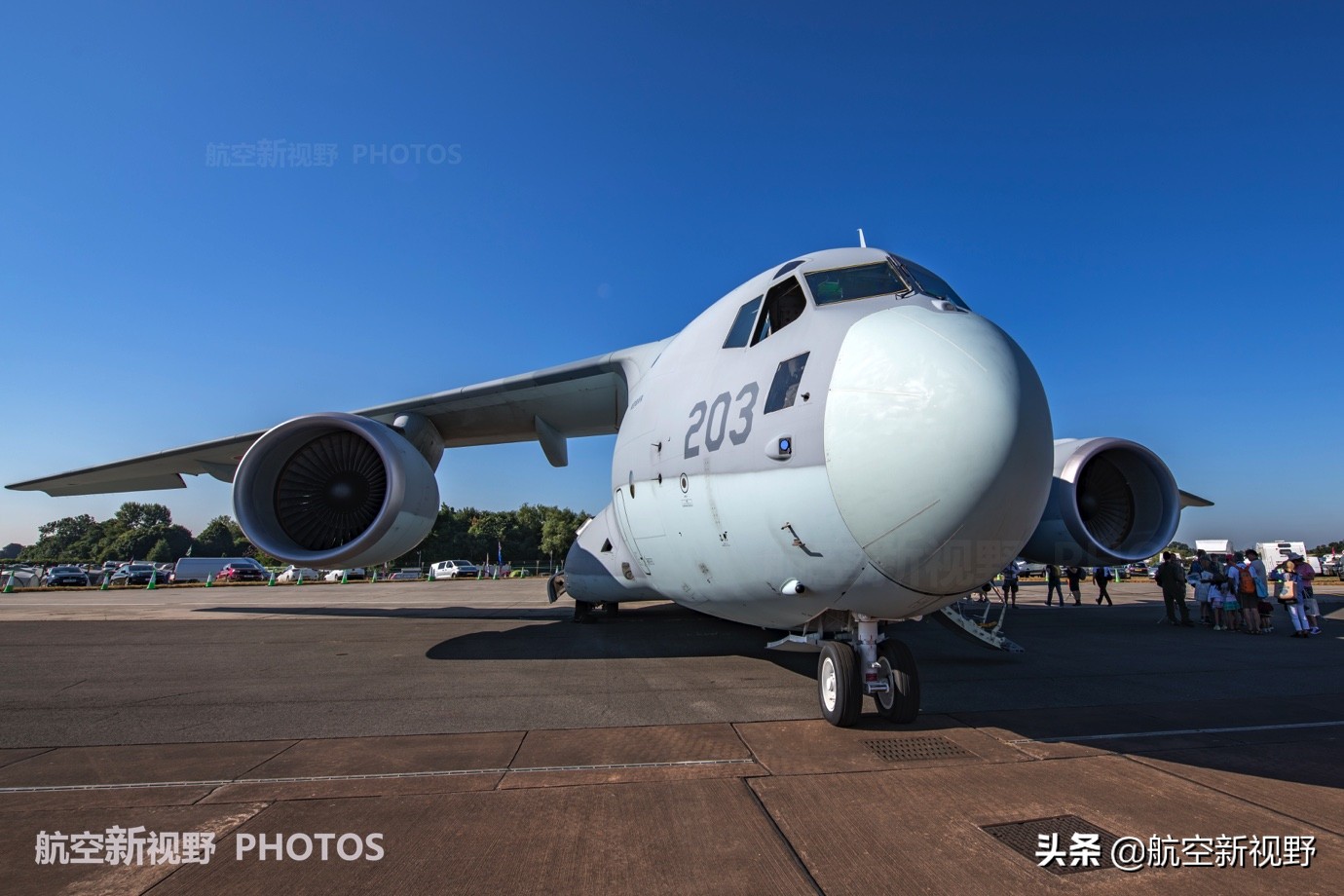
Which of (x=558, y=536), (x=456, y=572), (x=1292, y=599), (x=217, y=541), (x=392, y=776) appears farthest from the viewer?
(x=217, y=541)

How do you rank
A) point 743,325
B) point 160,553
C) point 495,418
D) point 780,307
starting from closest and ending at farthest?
point 780,307
point 743,325
point 495,418
point 160,553

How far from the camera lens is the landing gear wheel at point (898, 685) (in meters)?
5.27

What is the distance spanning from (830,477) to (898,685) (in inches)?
86.2

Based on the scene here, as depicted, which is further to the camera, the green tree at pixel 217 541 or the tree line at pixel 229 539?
the green tree at pixel 217 541

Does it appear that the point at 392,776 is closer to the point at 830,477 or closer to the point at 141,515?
the point at 830,477

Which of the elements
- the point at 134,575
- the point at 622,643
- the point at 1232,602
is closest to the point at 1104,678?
the point at 622,643

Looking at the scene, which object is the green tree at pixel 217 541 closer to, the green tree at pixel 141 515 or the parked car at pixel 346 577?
the green tree at pixel 141 515

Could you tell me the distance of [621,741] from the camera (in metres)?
5.07

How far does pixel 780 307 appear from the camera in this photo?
5.61 meters

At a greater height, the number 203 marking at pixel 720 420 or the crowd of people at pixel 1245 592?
the number 203 marking at pixel 720 420

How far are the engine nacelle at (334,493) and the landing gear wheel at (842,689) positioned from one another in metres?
5.77

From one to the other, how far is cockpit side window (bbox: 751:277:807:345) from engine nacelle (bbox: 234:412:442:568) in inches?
212

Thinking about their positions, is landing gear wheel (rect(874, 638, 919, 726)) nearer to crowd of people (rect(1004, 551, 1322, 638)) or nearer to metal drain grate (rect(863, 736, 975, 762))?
metal drain grate (rect(863, 736, 975, 762))

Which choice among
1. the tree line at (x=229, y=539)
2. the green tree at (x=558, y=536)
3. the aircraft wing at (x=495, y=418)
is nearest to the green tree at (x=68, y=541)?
the tree line at (x=229, y=539)
